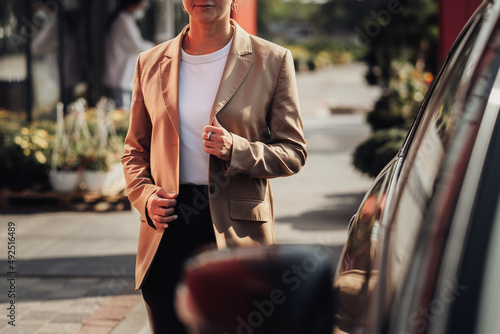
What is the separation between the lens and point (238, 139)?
254 cm

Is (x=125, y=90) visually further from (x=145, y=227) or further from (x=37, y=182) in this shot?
(x=145, y=227)

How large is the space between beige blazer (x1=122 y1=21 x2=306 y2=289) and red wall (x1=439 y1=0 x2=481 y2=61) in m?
4.57

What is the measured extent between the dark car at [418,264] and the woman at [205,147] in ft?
2.98

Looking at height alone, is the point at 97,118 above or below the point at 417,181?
below

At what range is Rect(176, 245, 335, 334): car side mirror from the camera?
132 centimetres

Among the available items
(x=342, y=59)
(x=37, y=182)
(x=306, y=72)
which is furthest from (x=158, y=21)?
(x=342, y=59)

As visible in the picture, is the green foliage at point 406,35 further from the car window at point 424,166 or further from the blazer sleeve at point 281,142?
the car window at point 424,166

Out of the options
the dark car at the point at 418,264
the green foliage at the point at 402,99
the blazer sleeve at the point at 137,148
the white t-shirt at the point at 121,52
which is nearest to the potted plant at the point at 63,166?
the white t-shirt at the point at 121,52

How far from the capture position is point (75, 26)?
10469 mm

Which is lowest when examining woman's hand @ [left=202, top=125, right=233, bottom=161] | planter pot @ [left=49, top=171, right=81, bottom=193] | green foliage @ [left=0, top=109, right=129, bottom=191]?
planter pot @ [left=49, top=171, right=81, bottom=193]

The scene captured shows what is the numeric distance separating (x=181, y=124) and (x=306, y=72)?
159 ft

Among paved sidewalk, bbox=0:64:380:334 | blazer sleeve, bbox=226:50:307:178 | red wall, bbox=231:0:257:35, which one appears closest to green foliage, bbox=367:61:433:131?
paved sidewalk, bbox=0:64:380:334

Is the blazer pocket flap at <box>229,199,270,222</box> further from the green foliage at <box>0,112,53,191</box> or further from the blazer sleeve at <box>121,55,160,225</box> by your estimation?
the green foliage at <box>0,112,53,191</box>

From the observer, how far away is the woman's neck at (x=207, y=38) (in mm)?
2670
